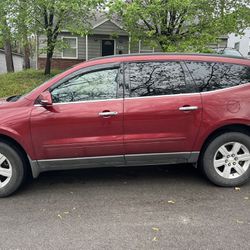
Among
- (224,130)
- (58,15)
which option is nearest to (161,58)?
(224,130)

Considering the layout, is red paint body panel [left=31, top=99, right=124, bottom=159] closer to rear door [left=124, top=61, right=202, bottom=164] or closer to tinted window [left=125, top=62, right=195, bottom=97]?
rear door [left=124, top=61, right=202, bottom=164]

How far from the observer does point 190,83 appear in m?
4.21

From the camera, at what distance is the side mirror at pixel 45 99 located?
3.92m

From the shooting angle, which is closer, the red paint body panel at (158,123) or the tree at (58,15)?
the red paint body panel at (158,123)

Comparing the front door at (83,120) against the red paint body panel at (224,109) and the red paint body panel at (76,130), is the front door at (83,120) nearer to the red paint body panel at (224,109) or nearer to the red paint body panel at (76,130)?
the red paint body panel at (76,130)


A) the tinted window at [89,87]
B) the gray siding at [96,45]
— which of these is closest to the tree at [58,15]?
the tinted window at [89,87]

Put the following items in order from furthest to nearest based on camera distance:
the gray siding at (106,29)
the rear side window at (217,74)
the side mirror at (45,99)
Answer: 1. the gray siding at (106,29)
2. the rear side window at (217,74)
3. the side mirror at (45,99)

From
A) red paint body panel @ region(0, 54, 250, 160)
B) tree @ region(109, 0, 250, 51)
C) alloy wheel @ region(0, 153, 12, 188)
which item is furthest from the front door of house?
alloy wheel @ region(0, 153, 12, 188)

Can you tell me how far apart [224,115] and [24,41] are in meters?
9.96

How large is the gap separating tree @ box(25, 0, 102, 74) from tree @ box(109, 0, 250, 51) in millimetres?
1036

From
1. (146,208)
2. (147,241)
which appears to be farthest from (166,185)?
(147,241)

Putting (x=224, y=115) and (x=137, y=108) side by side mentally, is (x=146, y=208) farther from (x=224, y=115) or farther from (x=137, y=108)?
(x=224, y=115)

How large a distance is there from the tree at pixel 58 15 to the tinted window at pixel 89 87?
679 centimetres

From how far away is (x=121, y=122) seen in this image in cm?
404
